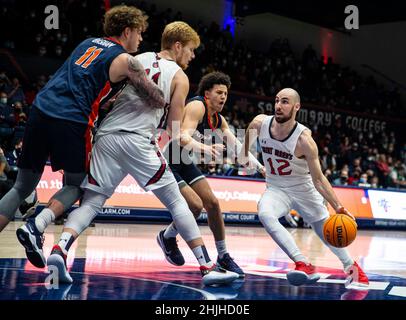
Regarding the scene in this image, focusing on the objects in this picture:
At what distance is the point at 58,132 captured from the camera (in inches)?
172

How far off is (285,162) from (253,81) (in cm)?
1747

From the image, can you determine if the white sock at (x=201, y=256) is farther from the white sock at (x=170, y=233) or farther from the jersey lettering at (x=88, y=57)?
the jersey lettering at (x=88, y=57)

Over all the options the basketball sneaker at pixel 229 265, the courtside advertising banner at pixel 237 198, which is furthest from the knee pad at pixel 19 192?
the courtside advertising banner at pixel 237 198

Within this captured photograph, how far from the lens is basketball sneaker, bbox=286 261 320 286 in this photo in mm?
4863

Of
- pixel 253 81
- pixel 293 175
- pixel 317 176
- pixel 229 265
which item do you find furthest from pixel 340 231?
pixel 253 81

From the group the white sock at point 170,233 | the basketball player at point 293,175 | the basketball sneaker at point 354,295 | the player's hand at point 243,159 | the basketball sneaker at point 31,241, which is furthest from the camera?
the player's hand at point 243,159

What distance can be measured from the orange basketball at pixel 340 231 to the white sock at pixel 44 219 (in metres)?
2.38

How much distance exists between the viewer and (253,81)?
896 inches

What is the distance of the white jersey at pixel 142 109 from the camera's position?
4.67 meters

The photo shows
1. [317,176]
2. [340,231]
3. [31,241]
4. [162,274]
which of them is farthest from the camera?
→ [162,274]

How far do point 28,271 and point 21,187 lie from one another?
3.05 feet

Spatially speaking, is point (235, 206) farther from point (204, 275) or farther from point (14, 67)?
point (204, 275)

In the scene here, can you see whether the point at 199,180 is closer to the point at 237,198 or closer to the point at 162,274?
the point at 162,274
